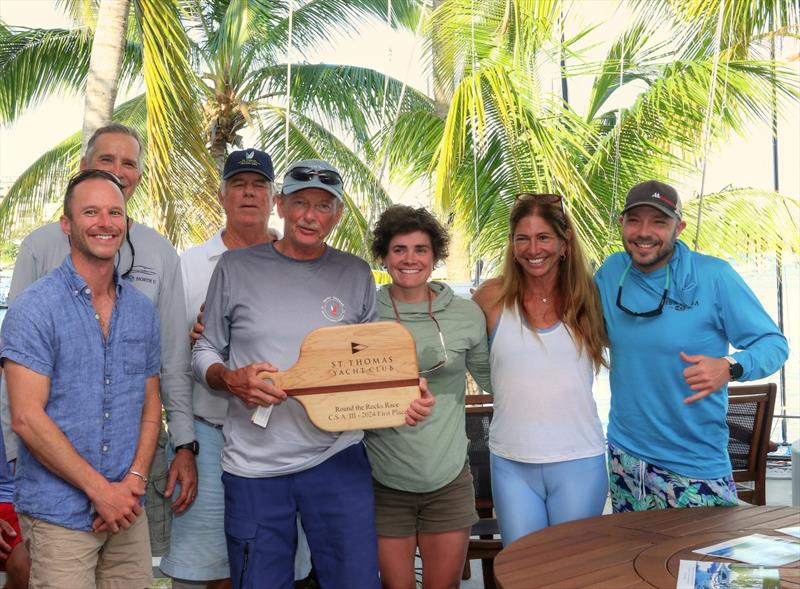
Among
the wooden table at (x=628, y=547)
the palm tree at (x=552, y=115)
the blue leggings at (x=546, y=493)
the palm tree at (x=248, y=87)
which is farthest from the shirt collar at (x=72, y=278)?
the palm tree at (x=248, y=87)

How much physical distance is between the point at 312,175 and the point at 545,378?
1006 millimetres

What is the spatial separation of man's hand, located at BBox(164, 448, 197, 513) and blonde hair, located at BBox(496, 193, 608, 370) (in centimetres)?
117

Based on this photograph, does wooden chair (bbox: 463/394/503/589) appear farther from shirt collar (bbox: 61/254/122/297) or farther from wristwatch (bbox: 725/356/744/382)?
shirt collar (bbox: 61/254/122/297)

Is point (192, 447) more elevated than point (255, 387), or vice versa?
point (255, 387)

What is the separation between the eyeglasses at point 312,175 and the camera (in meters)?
2.67

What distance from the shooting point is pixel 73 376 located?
2.22 metres

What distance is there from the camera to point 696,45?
949cm

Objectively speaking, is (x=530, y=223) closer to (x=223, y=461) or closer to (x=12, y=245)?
(x=223, y=461)

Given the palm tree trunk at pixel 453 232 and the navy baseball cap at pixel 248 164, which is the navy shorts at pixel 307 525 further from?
the palm tree trunk at pixel 453 232

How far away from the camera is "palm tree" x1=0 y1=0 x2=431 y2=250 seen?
40.0 feet

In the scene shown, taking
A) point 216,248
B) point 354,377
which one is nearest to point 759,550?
point 354,377

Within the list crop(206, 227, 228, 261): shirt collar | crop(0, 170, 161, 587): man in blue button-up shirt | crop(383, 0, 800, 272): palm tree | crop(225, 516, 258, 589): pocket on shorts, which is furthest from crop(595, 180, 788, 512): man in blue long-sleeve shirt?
crop(383, 0, 800, 272): palm tree

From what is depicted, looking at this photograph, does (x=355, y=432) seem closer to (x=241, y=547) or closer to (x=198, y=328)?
(x=241, y=547)

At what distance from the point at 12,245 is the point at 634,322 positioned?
95.4 ft
